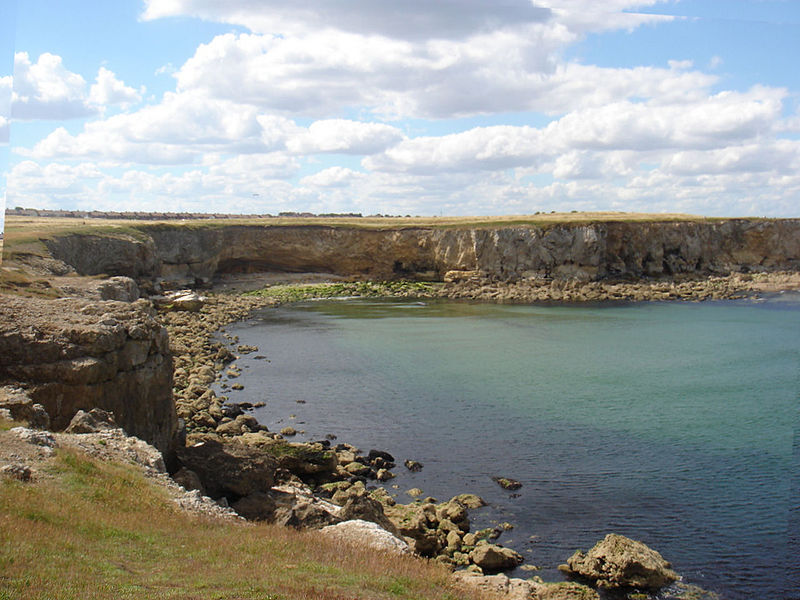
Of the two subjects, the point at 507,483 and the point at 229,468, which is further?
the point at 507,483

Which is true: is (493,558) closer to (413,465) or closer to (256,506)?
(256,506)

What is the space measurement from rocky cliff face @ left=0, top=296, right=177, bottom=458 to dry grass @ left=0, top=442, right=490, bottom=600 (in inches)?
156

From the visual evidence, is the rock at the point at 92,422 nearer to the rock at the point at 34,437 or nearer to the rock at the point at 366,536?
the rock at the point at 34,437

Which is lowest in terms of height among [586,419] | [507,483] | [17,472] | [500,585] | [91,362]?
A: [507,483]

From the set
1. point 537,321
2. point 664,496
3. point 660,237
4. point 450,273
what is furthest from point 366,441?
point 660,237

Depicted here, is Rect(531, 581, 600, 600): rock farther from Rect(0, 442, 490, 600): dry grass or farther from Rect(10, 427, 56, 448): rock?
Rect(10, 427, 56, 448): rock

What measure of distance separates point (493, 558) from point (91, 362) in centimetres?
1034

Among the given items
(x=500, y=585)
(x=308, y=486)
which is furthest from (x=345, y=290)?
(x=500, y=585)

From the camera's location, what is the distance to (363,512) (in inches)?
592

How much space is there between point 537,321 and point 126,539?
4838cm

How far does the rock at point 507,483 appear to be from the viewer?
20406 mm

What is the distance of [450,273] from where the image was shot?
80.2 metres

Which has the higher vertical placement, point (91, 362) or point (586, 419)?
point (91, 362)

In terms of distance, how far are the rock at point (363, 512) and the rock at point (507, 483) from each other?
5741 millimetres
